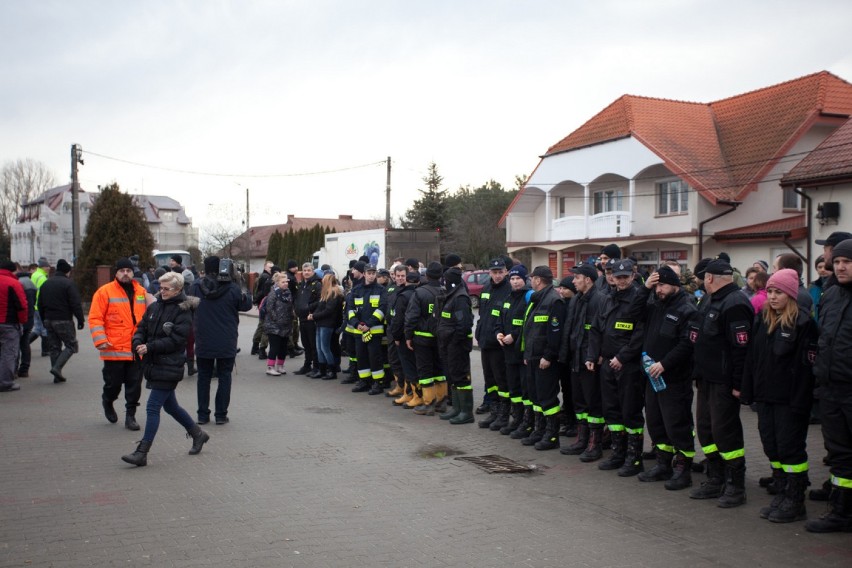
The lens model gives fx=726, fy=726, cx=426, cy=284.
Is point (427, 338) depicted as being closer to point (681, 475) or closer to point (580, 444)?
point (580, 444)

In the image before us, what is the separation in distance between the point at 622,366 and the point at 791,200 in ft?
82.1

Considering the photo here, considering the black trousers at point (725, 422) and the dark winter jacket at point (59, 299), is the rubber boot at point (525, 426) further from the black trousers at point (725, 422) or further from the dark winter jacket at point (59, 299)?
the dark winter jacket at point (59, 299)

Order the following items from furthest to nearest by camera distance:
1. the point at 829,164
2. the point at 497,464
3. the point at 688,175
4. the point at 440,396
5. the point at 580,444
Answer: the point at 688,175, the point at 829,164, the point at 440,396, the point at 580,444, the point at 497,464

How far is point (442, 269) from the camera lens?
34.9 feet

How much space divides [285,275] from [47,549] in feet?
29.0

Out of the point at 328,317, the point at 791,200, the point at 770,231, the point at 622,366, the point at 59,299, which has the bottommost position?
the point at 622,366

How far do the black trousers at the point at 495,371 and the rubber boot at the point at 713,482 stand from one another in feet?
9.93

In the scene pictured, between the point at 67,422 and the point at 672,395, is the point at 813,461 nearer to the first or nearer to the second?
the point at 672,395

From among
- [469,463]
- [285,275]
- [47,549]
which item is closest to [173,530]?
[47,549]

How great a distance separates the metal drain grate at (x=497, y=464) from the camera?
7330mm

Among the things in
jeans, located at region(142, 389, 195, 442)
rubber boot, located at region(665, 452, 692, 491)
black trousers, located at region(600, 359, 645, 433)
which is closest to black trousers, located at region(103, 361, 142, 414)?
jeans, located at region(142, 389, 195, 442)

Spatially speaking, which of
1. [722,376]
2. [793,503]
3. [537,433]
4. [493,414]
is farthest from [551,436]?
[793,503]

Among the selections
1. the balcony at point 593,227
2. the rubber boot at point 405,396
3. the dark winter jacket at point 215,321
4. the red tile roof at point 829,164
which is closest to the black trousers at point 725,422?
the rubber boot at point 405,396

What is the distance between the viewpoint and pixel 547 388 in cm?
821
